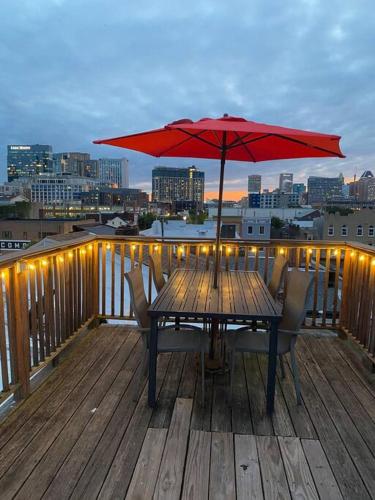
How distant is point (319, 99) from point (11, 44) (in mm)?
15574

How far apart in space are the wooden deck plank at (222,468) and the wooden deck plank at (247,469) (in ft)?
0.09

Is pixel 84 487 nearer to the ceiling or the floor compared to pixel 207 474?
nearer to the floor

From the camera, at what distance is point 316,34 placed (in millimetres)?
8617

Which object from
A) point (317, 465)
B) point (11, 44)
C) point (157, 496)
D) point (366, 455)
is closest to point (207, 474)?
point (157, 496)

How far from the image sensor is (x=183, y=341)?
7.94 feet

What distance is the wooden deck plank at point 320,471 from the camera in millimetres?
1456

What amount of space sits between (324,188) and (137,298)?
71997 millimetres

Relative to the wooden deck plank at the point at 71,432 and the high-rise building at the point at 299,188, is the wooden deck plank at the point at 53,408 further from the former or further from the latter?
the high-rise building at the point at 299,188

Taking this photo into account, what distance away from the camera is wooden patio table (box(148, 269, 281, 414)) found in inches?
85.0

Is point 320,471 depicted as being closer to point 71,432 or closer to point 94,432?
point 94,432

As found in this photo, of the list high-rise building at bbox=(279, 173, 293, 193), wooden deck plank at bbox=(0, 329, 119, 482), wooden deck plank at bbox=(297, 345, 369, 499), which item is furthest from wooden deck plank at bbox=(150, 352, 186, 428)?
high-rise building at bbox=(279, 173, 293, 193)

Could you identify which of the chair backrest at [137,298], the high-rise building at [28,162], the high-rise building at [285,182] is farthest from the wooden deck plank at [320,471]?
the high-rise building at [28,162]

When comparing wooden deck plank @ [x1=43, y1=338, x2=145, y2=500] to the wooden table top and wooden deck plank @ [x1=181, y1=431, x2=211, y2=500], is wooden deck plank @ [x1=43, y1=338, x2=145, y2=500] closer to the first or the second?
wooden deck plank @ [x1=181, y1=431, x2=211, y2=500]

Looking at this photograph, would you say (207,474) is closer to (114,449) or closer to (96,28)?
(114,449)
